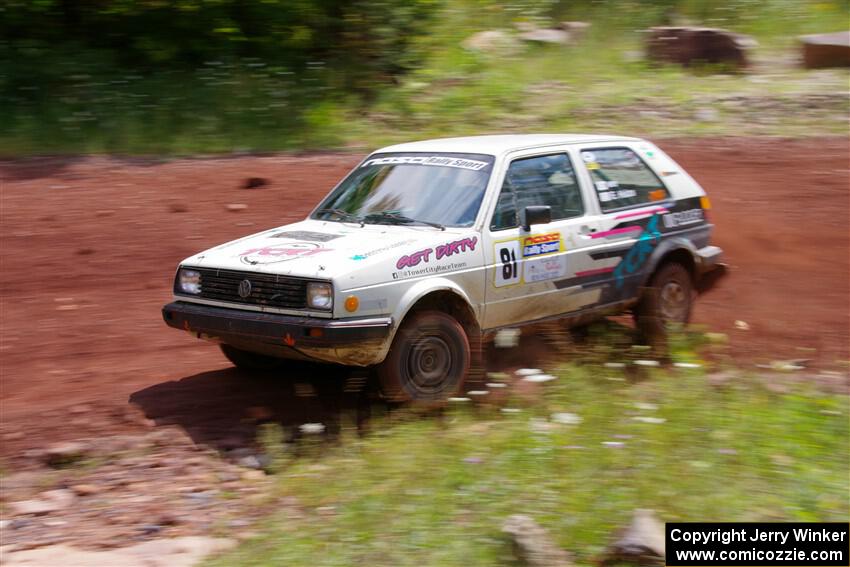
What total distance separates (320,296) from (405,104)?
28.7 feet

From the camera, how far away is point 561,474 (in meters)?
4.62

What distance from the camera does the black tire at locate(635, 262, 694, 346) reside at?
735 centimetres

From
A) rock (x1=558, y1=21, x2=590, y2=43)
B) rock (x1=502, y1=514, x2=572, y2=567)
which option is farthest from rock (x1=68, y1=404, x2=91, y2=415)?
rock (x1=558, y1=21, x2=590, y2=43)

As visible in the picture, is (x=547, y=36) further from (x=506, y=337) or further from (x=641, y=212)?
(x=506, y=337)

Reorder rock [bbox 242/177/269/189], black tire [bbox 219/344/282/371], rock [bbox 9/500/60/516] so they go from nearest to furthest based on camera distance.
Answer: rock [bbox 9/500/60/516], black tire [bbox 219/344/282/371], rock [bbox 242/177/269/189]

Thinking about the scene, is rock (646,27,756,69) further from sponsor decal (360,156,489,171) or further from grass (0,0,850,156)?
sponsor decal (360,156,489,171)

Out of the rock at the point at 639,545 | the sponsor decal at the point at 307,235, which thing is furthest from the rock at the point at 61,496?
the rock at the point at 639,545

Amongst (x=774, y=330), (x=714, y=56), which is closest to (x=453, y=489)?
(x=774, y=330)

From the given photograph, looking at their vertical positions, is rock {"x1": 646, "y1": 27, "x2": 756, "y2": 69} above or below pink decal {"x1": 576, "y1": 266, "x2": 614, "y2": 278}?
above

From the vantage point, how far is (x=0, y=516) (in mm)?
5055

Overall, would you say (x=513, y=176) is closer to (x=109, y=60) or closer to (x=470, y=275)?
(x=470, y=275)

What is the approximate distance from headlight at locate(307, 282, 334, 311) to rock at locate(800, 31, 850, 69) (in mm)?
12584

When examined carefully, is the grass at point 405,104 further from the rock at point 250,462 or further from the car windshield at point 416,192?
the rock at point 250,462

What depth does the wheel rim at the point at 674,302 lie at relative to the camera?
7492mm
